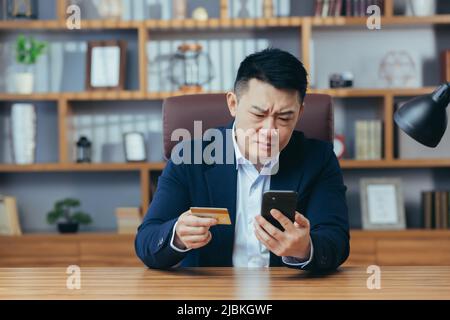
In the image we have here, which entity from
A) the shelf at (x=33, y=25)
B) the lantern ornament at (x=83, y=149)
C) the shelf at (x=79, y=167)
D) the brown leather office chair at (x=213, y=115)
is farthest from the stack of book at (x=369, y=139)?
the brown leather office chair at (x=213, y=115)

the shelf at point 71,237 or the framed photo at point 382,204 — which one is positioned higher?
the framed photo at point 382,204

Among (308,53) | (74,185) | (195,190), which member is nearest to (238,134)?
(195,190)

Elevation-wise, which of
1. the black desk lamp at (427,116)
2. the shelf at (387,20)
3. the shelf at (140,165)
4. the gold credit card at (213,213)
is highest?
the shelf at (387,20)

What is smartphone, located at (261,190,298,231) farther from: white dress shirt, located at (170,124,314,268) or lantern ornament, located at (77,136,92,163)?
lantern ornament, located at (77,136,92,163)

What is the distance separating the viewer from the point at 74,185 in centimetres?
388

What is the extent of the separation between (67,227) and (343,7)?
5.77 feet

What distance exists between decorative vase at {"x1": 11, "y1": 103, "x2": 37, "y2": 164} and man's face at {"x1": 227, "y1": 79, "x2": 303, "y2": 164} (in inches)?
84.6

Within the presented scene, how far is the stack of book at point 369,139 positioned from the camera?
3.65m

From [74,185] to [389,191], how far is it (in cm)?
164

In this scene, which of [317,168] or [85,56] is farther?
[85,56]

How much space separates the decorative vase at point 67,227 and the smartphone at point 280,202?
2.34 m

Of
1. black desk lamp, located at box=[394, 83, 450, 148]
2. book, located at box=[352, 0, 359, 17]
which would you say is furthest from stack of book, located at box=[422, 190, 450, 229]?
black desk lamp, located at box=[394, 83, 450, 148]

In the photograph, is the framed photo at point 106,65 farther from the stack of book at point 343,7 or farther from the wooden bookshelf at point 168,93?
the stack of book at point 343,7

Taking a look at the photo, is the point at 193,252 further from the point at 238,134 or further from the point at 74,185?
the point at 74,185
